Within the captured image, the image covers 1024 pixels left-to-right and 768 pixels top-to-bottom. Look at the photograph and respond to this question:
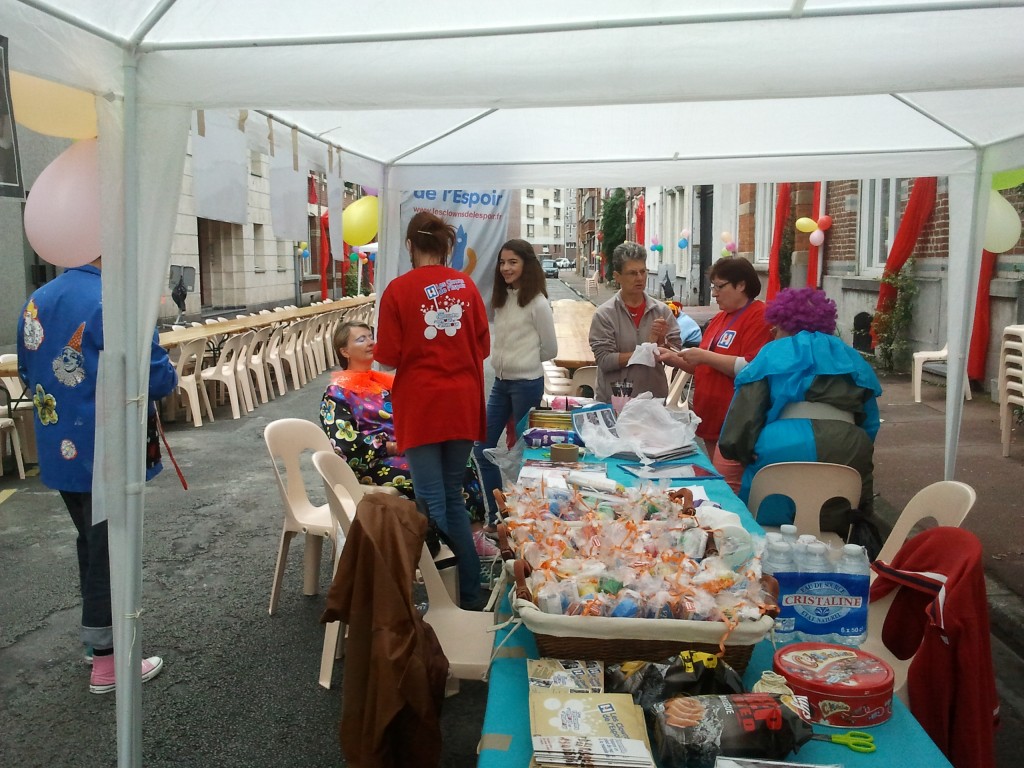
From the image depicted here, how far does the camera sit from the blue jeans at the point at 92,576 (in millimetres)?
3287

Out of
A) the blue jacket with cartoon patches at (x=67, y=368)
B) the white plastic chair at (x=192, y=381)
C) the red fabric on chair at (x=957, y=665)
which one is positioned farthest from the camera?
the white plastic chair at (x=192, y=381)

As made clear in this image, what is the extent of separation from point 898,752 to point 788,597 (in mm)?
488

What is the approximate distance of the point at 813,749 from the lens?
1579mm

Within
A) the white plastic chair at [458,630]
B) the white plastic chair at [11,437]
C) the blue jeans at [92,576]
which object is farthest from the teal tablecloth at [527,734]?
the white plastic chair at [11,437]

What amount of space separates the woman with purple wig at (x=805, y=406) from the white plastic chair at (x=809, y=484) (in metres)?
0.05

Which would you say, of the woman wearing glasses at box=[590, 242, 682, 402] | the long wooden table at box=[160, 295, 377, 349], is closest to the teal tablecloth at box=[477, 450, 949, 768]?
the woman wearing glasses at box=[590, 242, 682, 402]

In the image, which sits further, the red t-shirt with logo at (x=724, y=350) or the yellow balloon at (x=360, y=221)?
the yellow balloon at (x=360, y=221)

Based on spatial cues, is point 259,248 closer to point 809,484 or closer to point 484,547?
point 484,547

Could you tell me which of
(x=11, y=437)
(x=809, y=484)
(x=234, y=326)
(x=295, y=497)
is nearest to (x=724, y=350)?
(x=809, y=484)

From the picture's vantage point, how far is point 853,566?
6.89ft

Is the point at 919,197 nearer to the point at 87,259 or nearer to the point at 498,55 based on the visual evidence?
the point at 498,55

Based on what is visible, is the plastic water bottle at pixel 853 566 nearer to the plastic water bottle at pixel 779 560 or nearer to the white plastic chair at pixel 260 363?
the plastic water bottle at pixel 779 560

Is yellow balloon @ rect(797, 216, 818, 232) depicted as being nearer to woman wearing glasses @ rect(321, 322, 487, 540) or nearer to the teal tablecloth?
woman wearing glasses @ rect(321, 322, 487, 540)

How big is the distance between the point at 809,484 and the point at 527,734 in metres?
2.14
